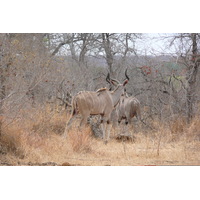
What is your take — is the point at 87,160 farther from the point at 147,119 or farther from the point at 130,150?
the point at 147,119

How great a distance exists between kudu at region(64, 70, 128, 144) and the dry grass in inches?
15.1

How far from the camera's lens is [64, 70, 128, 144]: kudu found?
26.3 feet

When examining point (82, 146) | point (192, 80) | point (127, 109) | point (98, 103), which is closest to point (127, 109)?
point (127, 109)

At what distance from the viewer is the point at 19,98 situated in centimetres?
651

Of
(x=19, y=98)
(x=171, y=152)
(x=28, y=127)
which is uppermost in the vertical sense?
(x=19, y=98)

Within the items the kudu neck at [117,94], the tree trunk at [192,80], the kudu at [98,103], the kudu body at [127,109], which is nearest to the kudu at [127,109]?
the kudu body at [127,109]

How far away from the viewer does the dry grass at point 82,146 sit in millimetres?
6391

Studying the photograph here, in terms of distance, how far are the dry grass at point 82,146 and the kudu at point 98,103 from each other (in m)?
0.38

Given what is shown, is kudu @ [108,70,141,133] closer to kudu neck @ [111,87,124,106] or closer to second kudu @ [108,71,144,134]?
second kudu @ [108,71,144,134]

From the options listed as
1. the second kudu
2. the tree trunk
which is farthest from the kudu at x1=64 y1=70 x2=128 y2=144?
the tree trunk

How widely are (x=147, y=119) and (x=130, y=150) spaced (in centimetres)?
185

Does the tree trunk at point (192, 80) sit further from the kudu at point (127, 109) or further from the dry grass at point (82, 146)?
the kudu at point (127, 109)

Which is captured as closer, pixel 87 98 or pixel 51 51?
pixel 87 98
